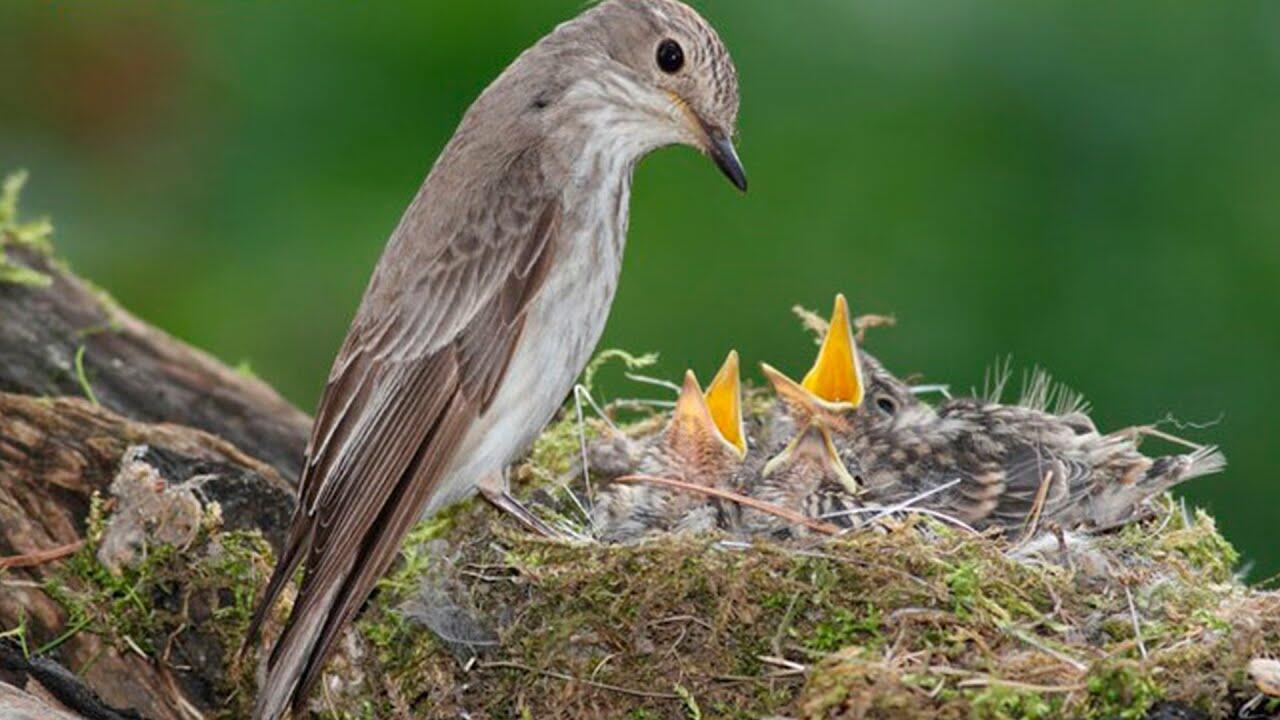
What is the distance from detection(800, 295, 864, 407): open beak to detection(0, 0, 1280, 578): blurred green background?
1.77 metres

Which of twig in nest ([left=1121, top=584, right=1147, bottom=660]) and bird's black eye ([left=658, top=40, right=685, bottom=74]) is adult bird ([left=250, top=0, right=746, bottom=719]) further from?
twig in nest ([left=1121, top=584, right=1147, bottom=660])

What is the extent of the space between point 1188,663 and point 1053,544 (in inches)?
31.8

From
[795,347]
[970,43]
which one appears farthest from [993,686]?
[970,43]

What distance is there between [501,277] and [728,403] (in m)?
1.00

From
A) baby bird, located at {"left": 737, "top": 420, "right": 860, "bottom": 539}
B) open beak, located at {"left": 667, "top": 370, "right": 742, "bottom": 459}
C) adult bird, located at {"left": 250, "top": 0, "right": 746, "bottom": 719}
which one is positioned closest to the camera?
adult bird, located at {"left": 250, "top": 0, "right": 746, "bottom": 719}

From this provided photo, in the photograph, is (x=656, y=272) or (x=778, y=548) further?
(x=656, y=272)

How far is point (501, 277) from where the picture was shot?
677 centimetres

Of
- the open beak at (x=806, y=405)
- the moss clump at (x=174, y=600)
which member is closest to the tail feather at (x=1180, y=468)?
the open beak at (x=806, y=405)

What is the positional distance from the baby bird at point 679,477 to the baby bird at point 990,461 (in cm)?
25

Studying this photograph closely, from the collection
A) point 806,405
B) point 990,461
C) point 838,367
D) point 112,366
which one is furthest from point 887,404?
point 112,366

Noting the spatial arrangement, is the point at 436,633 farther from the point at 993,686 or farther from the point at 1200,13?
the point at 1200,13

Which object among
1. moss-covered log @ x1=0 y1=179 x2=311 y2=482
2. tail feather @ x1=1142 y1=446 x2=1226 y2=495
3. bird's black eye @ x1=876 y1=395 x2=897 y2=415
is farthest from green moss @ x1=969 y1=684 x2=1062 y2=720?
moss-covered log @ x1=0 y1=179 x2=311 y2=482

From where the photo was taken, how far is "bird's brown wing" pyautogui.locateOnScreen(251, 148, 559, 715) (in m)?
6.48

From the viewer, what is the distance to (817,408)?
725 cm
